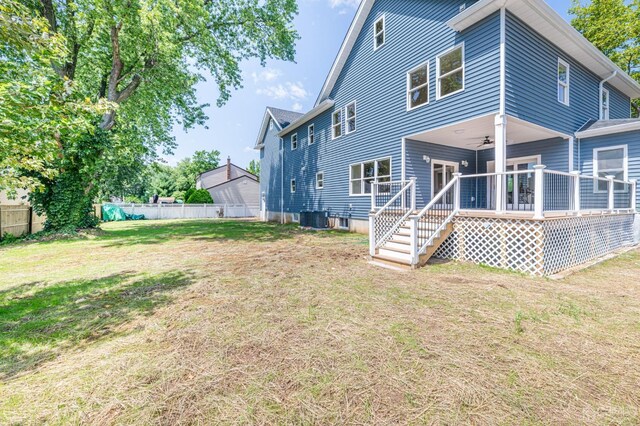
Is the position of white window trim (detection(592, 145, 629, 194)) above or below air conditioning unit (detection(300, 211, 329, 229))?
above

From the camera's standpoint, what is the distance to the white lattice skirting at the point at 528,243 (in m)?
5.32

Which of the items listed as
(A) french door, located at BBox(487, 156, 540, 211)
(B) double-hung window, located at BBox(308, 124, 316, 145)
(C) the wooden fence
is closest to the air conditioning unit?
(B) double-hung window, located at BBox(308, 124, 316, 145)

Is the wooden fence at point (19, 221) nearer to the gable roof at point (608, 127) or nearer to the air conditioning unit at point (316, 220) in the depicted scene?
the air conditioning unit at point (316, 220)

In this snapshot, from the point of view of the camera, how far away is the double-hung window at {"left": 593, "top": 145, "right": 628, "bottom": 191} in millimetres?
8562

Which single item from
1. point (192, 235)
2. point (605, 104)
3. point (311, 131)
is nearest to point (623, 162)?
point (605, 104)

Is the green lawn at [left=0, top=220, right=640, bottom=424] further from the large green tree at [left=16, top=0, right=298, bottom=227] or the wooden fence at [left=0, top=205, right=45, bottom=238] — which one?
the large green tree at [left=16, top=0, right=298, bottom=227]

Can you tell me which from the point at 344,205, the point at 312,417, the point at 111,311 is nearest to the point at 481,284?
the point at 312,417

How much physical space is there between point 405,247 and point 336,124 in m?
9.37

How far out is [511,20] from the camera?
7035 millimetres

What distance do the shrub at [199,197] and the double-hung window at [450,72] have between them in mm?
25604

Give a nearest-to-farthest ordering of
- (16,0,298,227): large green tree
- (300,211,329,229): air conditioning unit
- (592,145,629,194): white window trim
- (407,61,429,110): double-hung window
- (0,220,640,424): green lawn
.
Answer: (0,220,640,424): green lawn
(592,145,629,194): white window trim
(407,61,429,110): double-hung window
(16,0,298,227): large green tree
(300,211,329,229): air conditioning unit

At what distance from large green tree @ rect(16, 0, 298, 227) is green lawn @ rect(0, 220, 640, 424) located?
806 centimetres

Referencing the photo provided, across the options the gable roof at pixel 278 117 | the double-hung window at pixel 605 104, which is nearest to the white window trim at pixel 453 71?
the double-hung window at pixel 605 104

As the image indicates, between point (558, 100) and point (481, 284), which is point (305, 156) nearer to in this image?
point (558, 100)
